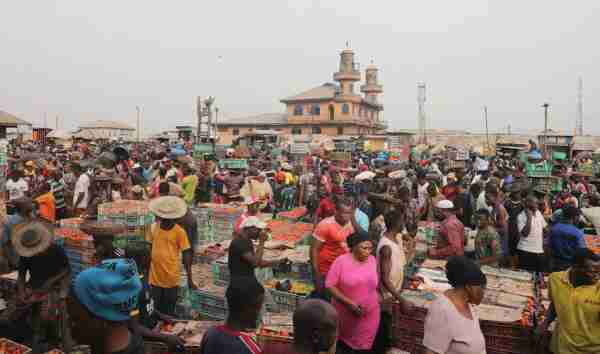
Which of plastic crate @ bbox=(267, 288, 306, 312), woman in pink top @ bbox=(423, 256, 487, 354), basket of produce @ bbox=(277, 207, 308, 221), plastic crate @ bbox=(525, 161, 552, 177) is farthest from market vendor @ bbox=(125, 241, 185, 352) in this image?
plastic crate @ bbox=(525, 161, 552, 177)

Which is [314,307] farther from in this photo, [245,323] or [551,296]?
[551,296]

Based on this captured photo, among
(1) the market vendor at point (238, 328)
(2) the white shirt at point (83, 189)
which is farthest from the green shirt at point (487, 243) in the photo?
(2) the white shirt at point (83, 189)

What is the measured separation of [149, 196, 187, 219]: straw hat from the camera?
17.3ft

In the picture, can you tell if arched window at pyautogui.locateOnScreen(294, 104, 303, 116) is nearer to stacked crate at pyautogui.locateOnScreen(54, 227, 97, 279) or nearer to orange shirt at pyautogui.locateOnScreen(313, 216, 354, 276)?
stacked crate at pyautogui.locateOnScreen(54, 227, 97, 279)

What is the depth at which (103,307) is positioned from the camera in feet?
7.98

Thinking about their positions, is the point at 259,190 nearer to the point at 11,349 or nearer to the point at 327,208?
the point at 327,208

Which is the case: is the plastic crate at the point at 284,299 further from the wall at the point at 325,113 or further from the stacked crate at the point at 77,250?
the wall at the point at 325,113

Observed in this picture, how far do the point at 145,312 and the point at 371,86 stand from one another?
7096cm

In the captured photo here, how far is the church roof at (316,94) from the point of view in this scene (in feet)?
198

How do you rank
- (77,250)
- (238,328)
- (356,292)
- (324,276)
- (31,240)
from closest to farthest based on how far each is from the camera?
(238,328), (356,292), (31,240), (324,276), (77,250)

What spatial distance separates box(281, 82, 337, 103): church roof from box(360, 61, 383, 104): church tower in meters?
9.84

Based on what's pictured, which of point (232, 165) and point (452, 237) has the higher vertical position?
point (232, 165)

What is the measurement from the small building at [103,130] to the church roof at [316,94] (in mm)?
26026

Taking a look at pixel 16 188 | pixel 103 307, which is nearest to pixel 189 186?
pixel 16 188
